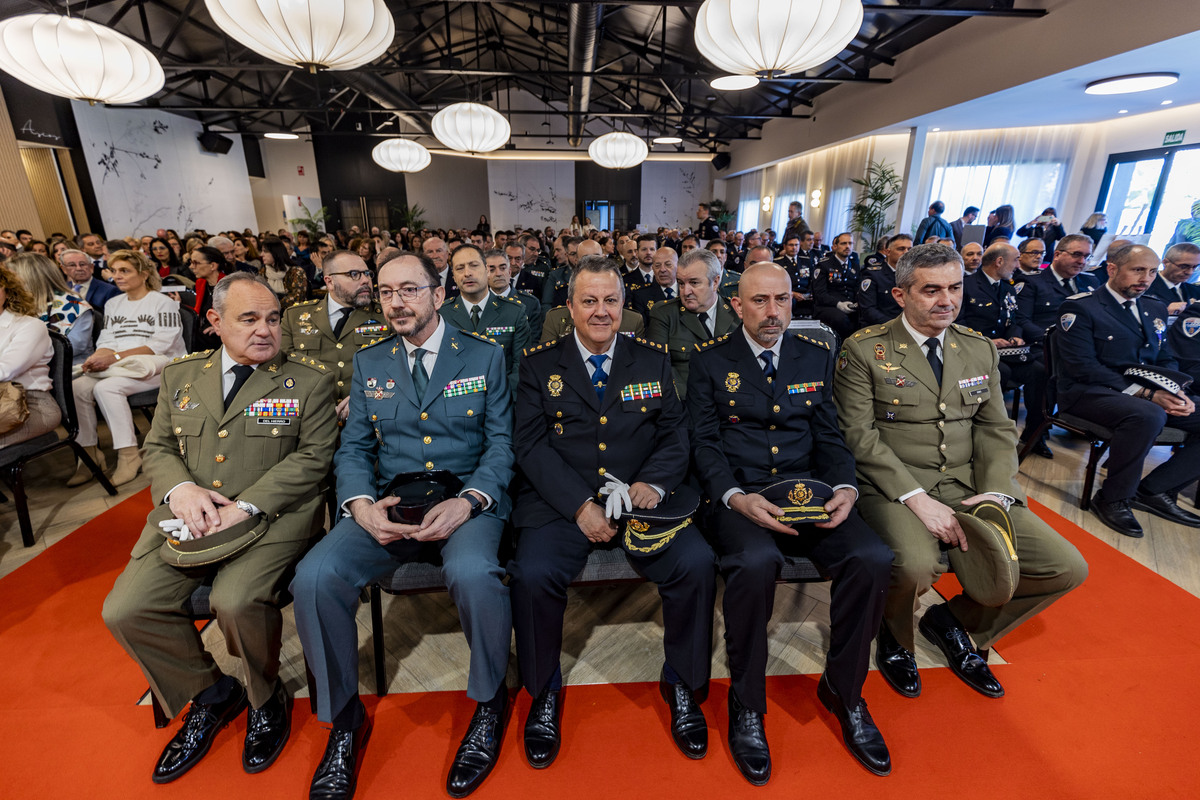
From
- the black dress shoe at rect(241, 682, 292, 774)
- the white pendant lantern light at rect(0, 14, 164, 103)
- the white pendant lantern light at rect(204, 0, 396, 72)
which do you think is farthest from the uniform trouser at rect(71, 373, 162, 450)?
the black dress shoe at rect(241, 682, 292, 774)

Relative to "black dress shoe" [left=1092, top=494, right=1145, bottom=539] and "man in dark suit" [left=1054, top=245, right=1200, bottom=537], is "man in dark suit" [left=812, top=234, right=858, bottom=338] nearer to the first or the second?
"man in dark suit" [left=1054, top=245, right=1200, bottom=537]

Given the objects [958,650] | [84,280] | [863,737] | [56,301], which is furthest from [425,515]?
[84,280]

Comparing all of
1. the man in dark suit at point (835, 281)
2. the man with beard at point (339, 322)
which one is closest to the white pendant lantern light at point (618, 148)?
the man in dark suit at point (835, 281)

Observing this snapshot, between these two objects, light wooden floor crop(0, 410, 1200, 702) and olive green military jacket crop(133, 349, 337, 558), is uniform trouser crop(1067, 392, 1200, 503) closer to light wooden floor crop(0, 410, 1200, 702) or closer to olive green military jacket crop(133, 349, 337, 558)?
light wooden floor crop(0, 410, 1200, 702)

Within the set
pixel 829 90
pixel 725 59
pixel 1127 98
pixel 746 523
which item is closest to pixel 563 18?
pixel 829 90

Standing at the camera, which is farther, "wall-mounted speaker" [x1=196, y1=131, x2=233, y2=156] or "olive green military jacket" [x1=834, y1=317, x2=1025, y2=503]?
"wall-mounted speaker" [x1=196, y1=131, x2=233, y2=156]

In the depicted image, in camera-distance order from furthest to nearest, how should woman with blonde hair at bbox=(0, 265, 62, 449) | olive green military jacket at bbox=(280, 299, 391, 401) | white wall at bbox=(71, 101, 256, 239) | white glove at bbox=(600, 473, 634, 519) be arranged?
white wall at bbox=(71, 101, 256, 239)
olive green military jacket at bbox=(280, 299, 391, 401)
woman with blonde hair at bbox=(0, 265, 62, 449)
white glove at bbox=(600, 473, 634, 519)

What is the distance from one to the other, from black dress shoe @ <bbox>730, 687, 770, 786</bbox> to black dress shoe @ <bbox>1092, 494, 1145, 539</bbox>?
263cm

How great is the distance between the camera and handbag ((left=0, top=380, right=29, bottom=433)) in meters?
2.49

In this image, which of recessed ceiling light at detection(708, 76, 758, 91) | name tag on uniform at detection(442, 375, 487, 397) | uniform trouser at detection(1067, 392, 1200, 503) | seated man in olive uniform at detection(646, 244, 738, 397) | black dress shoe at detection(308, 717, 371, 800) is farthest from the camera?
recessed ceiling light at detection(708, 76, 758, 91)

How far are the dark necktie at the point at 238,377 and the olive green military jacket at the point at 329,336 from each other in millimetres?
1014

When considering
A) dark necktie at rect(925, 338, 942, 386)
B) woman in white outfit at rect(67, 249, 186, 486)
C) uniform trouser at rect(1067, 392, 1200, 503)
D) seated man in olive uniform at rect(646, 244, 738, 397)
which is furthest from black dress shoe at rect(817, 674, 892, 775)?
woman in white outfit at rect(67, 249, 186, 486)

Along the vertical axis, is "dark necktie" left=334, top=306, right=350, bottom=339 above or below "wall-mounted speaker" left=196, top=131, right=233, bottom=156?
below

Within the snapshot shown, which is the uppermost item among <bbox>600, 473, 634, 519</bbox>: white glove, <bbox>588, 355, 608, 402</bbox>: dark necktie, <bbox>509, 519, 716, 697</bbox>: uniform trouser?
<bbox>588, 355, 608, 402</bbox>: dark necktie
